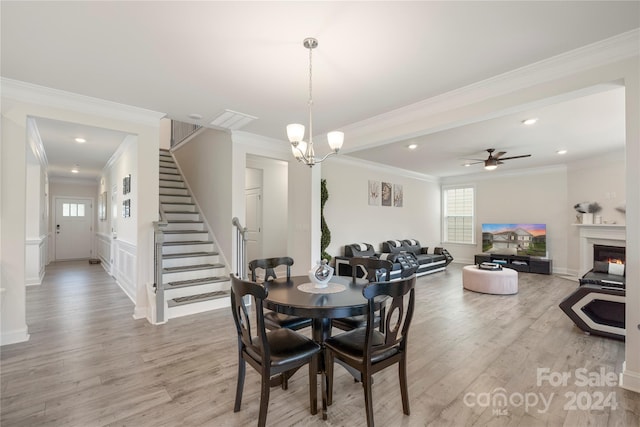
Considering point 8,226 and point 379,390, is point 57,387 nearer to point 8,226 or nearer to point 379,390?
point 8,226

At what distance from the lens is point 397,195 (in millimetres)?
8398

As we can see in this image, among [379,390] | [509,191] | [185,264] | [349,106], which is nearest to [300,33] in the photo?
[349,106]

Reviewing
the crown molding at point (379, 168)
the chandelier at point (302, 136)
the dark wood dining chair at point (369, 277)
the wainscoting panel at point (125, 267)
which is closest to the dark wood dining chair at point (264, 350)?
the dark wood dining chair at point (369, 277)

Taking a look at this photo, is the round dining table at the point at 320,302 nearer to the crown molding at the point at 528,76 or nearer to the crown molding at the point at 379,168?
the crown molding at the point at 528,76

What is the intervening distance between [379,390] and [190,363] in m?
1.71

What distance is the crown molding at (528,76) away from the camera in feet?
7.59

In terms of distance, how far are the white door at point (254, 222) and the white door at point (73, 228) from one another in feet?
19.4

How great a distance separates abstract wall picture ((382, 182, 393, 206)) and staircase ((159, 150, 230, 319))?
15.0ft

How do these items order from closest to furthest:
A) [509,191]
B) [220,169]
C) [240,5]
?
[240,5] → [220,169] → [509,191]

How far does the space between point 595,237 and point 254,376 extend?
302 inches

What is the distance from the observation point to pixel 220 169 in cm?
516

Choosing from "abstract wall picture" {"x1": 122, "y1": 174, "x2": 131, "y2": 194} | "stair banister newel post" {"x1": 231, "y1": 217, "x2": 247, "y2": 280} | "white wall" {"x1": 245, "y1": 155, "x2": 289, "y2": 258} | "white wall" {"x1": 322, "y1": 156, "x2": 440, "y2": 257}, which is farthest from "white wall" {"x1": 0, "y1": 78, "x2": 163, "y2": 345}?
"white wall" {"x1": 322, "y1": 156, "x2": 440, "y2": 257}

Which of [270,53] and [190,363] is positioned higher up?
[270,53]

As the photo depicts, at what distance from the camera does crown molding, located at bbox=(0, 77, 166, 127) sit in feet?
10.2
